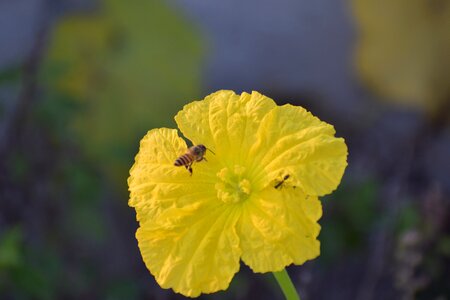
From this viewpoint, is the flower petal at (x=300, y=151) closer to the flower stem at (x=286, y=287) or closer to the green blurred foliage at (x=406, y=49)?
the flower stem at (x=286, y=287)

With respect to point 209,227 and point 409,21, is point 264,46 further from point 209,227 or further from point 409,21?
point 209,227

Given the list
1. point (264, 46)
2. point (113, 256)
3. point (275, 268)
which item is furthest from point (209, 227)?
point (264, 46)

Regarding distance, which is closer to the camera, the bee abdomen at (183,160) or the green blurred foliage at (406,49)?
the bee abdomen at (183,160)

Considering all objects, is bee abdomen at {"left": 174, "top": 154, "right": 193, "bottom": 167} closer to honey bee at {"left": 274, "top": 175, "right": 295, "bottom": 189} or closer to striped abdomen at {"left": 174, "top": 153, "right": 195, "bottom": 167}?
striped abdomen at {"left": 174, "top": 153, "right": 195, "bottom": 167}

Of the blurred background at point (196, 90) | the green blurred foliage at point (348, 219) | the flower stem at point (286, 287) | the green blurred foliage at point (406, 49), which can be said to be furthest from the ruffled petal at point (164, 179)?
the green blurred foliage at point (406, 49)

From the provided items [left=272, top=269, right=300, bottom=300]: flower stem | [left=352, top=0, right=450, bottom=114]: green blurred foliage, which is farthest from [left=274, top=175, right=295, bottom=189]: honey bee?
[left=352, top=0, right=450, bottom=114]: green blurred foliage

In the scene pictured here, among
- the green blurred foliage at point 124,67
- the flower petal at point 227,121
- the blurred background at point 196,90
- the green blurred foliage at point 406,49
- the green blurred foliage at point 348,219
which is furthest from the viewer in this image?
the green blurred foliage at point 406,49

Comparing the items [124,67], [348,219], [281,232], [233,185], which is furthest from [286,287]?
[124,67]

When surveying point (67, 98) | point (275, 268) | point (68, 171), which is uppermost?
point (275, 268)
